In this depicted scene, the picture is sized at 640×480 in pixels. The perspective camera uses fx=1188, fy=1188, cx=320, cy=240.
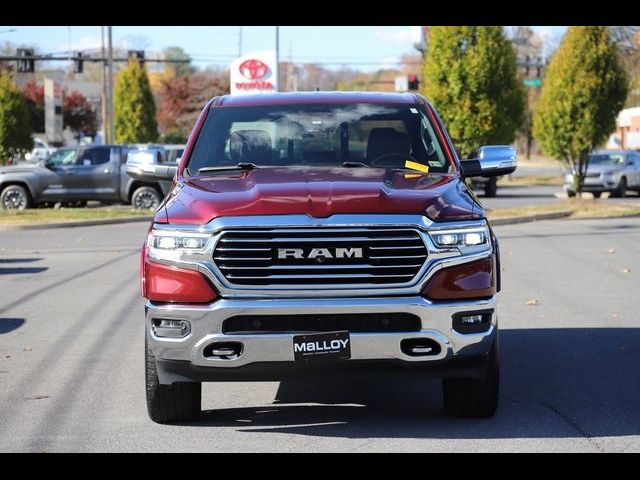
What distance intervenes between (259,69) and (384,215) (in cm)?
3779

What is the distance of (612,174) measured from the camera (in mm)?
37438

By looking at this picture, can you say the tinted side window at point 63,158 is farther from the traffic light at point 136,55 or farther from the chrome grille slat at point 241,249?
the traffic light at point 136,55

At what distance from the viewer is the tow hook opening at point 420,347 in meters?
6.31

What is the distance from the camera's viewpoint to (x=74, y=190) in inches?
1212

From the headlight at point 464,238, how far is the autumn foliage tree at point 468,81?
25.8 m

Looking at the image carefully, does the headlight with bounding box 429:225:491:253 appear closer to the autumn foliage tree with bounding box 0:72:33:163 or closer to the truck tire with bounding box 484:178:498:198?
the truck tire with bounding box 484:178:498:198

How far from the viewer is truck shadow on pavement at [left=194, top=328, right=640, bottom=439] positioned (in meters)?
6.78

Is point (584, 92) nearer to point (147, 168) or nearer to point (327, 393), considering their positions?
point (147, 168)

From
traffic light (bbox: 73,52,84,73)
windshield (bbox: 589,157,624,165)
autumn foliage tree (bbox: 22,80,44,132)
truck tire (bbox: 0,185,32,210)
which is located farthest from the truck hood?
autumn foliage tree (bbox: 22,80,44,132)

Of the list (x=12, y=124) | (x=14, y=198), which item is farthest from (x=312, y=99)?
(x=12, y=124)

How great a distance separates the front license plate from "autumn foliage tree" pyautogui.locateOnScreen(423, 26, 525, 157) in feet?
86.3
